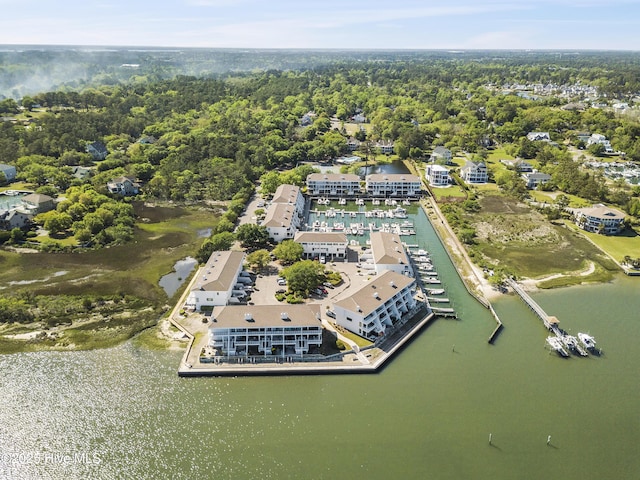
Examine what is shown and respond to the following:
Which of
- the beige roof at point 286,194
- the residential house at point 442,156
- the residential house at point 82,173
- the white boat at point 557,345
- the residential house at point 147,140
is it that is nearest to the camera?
the white boat at point 557,345

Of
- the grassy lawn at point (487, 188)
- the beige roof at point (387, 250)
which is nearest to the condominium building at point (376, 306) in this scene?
the beige roof at point (387, 250)

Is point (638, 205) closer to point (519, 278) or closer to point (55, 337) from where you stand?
point (519, 278)

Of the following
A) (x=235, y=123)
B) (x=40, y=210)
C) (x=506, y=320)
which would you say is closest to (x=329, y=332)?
(x=506, y=320)

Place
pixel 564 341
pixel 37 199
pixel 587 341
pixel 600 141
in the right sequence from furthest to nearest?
pixel 600 141
pixel 37 199
pixel 587 341
pixel 564 341

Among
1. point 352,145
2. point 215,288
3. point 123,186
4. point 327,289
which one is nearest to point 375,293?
point 327,289

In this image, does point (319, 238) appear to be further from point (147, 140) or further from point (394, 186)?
point (147, 140)

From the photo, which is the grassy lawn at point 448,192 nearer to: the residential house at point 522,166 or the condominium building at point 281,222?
the residential house at point 522,166

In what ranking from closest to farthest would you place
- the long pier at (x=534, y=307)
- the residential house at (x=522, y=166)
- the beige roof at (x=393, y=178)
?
the long pier at (x=534, y=307) < the beige roof at (x=393, y=178) < the residential house at (x=522, y=166)
